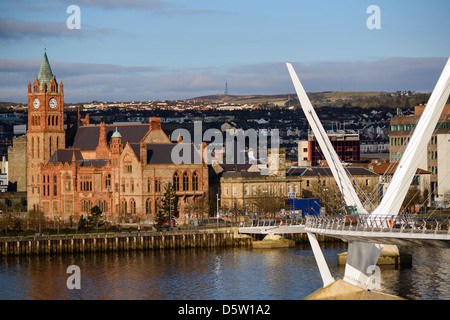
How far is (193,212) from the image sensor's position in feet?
390

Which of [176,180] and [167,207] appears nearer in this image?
[167,207]

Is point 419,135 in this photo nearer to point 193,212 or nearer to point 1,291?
point 1,291

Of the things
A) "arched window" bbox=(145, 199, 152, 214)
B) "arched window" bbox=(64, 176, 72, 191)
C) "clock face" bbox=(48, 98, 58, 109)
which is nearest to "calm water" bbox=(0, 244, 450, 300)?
"arched window" bbox=(145, 199, 152, 214)

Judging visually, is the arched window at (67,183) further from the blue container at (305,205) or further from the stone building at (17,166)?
the stone building at (17,166)

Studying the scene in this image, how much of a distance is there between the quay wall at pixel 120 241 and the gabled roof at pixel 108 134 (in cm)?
2466

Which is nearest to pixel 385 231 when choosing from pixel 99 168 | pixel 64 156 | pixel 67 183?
pixel 99 168

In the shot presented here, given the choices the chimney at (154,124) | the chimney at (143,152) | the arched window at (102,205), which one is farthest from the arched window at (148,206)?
the chimney at (154,124)

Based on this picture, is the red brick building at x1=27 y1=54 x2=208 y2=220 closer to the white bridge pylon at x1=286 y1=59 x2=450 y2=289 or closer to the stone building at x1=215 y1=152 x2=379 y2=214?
the stone building at x1=215 y1=152 x2=379 y2=214

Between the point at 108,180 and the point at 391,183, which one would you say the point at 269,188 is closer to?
the point at 108,180

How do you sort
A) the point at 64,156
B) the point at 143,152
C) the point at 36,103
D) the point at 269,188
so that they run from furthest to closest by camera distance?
the point at 36,103 < the point at 64,156 < the point at 269,188 < the point at 143,152

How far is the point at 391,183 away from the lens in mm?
62125

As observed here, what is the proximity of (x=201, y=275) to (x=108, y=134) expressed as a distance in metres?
51.7

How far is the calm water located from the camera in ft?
241
